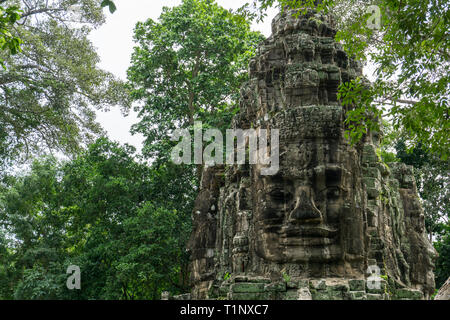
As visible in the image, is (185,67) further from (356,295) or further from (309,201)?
(356,295)

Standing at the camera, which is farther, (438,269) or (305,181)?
(438,269)

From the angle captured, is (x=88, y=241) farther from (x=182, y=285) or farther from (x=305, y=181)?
(x=305, y=181)

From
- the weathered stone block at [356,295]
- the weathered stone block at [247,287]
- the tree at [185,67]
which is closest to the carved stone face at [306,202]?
the weathered stone block at [356,295]

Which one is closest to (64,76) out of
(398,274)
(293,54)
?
(293,54)

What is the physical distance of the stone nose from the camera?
9.16 meters

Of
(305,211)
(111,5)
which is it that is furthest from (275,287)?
(111,5)

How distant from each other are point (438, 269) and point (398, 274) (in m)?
8.99

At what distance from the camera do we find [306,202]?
30.5 feet

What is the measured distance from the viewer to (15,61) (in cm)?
1384

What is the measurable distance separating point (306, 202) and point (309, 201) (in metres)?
0.07

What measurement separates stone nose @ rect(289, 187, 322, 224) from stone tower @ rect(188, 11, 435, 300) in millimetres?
19

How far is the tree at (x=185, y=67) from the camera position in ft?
60.0
